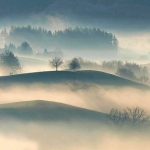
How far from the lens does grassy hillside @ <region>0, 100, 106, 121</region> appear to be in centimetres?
11019

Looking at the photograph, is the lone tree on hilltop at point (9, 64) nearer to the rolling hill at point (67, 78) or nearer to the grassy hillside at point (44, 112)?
the rolling hill at point (67, 78)

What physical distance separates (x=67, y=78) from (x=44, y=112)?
1613 inches

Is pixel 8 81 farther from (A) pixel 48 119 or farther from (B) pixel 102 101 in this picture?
(A) pixel 48 119

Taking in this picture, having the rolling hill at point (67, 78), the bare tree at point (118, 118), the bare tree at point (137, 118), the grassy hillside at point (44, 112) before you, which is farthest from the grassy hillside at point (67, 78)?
the bare tree at point (118, 118)

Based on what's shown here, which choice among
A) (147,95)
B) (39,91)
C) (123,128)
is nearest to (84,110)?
(123,128)

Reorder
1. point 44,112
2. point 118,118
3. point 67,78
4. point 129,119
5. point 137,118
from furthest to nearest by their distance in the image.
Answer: point 67,78, point 129,119, point 137,118, point 118,118, point 44,112

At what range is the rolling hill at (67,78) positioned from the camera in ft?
495

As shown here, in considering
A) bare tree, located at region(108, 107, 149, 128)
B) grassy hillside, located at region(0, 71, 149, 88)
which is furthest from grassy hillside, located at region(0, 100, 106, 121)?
grassy hillside, located at region(0, 71, 149, 88)

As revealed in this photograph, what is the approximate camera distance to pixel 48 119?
110625 millimetres

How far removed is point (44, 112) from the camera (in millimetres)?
113750

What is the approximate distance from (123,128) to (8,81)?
49765mm

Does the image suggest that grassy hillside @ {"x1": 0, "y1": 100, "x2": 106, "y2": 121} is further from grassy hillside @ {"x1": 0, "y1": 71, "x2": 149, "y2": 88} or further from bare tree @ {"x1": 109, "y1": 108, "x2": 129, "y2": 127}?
grassy hillside @ {"x1": 0, "y1": 71, "x2": 149, "y2": 88}

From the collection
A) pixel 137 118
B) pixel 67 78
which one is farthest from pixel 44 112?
pixel 67 78

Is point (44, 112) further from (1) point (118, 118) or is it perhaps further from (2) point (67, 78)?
(2) point (67, 78)
